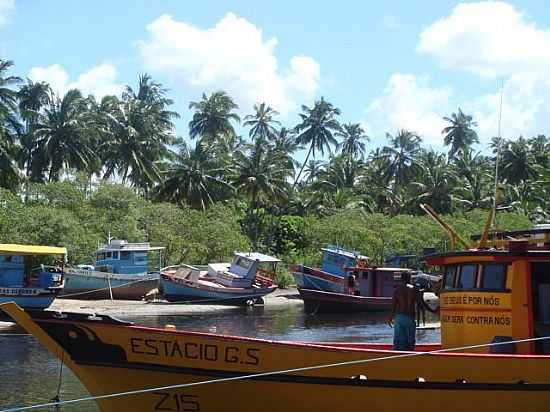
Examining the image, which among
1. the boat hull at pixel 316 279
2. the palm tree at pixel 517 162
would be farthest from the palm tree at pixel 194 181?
the palm tree at pixel 517 162

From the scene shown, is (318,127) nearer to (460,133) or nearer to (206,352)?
(460,133)

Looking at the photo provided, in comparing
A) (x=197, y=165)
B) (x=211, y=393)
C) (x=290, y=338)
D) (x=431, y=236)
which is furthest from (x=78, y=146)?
(x=211, y=393)

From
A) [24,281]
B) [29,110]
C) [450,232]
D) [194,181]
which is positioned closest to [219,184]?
[194,181]

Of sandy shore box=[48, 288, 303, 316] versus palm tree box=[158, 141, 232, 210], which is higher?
palm tree box=[158, 141, 232, 210]

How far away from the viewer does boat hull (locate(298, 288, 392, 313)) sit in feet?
118

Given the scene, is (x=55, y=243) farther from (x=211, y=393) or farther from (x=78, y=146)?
(x=211, y=393)

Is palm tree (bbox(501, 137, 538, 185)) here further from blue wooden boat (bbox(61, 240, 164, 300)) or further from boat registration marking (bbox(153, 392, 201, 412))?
boat registration marking (bbox(153, 392, 201, 412))

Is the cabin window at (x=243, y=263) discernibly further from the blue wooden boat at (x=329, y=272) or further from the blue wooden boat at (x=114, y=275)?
the blue wooden boat at (x=114, y=275)

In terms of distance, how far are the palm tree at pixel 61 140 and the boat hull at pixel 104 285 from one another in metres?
18.8

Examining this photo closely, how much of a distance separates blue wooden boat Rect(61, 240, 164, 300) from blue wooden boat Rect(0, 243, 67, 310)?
5814mm

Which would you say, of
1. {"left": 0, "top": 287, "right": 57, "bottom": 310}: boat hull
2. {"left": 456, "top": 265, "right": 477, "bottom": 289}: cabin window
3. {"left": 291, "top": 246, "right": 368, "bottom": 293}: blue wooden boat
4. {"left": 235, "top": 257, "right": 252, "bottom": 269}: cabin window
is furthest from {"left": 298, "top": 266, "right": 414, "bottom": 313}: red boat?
{"left": 456, "top": 265, "right": 477, "bottom": 289}: cabin window

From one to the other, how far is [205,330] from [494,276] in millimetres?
17802

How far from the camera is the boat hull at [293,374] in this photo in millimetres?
10289

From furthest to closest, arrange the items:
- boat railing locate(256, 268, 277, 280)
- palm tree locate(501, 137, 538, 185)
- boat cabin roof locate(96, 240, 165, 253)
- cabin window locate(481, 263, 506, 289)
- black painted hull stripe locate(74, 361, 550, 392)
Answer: palm tree locate(501, 137, 538, 185) < boat railing locate(256, 268, 277, 280) < boat cabin roof locate(96, 240, 165, 253) < cabin window locate(481, 263, 506, 289) < black painted hull stripe locate(74, 361, 550, 392)
